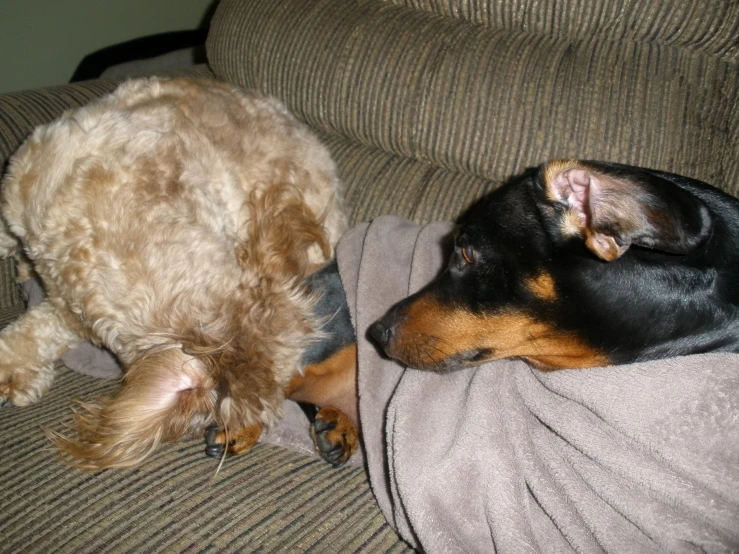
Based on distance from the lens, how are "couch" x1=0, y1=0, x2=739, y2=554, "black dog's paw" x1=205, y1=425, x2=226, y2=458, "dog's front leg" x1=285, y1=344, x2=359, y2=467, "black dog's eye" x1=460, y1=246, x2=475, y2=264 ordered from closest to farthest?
"couch" x1=0, y1=0, x2=739, y2=554
"black dog's eye" x1=460, y1=246, x2=475, y2=264
"black dog's paw" x1=205, y1=425, x2=226, y2=458
"dog's front leg" x1=285, y1=344, x2=359, y2=467

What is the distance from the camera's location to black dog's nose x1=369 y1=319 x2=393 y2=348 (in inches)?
62.6

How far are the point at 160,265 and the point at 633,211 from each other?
1.24 meters

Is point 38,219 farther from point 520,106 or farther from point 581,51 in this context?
point 581,51

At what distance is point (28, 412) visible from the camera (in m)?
1.79

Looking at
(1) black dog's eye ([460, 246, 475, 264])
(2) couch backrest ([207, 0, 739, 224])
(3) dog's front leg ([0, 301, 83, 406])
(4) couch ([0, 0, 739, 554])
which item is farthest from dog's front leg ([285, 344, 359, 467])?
(3) dog's front leg ([0, 301, 83, 406])

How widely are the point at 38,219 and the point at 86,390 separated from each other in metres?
0.59

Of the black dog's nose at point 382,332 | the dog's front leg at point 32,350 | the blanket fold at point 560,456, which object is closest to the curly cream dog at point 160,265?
the dog's front leg at point 32,350

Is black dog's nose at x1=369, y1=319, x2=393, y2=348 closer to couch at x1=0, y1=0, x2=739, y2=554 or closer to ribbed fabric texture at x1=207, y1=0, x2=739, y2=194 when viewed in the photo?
couch at x1=0, y1=0, x2=739, y2=554

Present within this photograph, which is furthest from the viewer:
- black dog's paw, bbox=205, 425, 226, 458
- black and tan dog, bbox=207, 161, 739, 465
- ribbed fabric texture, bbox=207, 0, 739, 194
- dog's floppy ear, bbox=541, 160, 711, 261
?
ribbed fabric texture, bbox=207, 0, 739, 194

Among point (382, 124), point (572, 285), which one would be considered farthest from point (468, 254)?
point (382, 124)

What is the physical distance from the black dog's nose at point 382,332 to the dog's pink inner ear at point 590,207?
1.78ft

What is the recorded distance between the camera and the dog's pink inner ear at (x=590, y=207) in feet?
3.93

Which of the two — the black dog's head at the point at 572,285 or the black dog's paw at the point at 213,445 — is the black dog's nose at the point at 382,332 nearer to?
the black dog's head at the point at 572,285

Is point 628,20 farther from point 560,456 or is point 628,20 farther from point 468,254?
point 560,456
